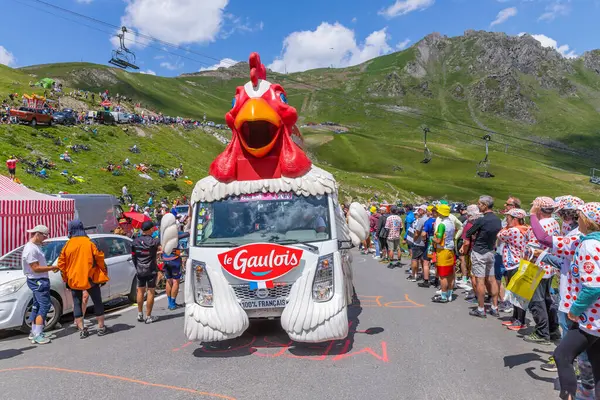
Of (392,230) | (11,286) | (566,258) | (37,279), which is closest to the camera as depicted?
(566,258)

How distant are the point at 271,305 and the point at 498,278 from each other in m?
5.13

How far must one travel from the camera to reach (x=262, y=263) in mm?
6094

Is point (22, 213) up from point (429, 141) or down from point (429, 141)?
down

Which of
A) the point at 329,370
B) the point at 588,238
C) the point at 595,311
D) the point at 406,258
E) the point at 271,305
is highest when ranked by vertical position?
the point at 588,238

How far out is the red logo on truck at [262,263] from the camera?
240 inches

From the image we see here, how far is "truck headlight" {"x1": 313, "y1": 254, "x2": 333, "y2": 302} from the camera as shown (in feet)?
20.0

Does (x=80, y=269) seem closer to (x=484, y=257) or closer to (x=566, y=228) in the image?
(x=484, y=257)

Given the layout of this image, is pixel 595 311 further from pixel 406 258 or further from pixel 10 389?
pixel 406 258

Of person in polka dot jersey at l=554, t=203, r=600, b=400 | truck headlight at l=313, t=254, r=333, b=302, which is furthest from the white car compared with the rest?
person in polka dot jersey at l=554, t=203, r=600, b=400

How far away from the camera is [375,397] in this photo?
4.60 metres

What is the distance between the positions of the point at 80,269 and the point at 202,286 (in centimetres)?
249

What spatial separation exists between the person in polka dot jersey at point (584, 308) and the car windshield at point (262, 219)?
3259 millimetres

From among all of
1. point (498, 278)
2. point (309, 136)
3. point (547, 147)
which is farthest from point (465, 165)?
point (498, 278)

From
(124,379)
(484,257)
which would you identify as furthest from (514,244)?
(124,379)
